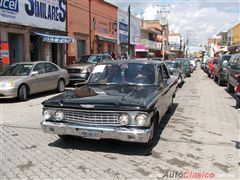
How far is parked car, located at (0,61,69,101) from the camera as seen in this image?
41.7ft

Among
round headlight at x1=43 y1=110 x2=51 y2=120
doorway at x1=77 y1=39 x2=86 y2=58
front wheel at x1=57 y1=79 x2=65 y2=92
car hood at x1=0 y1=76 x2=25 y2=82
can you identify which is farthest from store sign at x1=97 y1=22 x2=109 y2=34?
round headlight at x1=43 y1=110 x2=51 y2=120

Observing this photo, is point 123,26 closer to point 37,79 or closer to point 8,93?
point 37,79

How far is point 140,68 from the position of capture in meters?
7.88

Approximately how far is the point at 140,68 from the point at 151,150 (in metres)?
2.14

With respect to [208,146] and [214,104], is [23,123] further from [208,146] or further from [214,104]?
[214,104]

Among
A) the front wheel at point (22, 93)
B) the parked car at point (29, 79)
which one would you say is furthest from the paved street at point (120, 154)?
the front wheel at point (22, 93)

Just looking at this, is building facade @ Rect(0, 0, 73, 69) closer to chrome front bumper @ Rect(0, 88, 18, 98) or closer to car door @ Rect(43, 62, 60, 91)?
car door @ Rect(43, 62, 60, 91)

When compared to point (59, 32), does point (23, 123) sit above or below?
below

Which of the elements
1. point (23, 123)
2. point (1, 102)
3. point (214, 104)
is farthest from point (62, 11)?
point (23, 123)

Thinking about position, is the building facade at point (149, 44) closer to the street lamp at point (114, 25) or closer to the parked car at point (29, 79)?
the street lamp at point (114, 25)

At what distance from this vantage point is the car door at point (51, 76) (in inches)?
588

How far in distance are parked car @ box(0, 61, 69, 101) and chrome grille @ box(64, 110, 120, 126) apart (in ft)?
23.2

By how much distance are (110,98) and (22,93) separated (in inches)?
305

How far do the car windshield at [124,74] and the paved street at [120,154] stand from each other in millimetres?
1283
